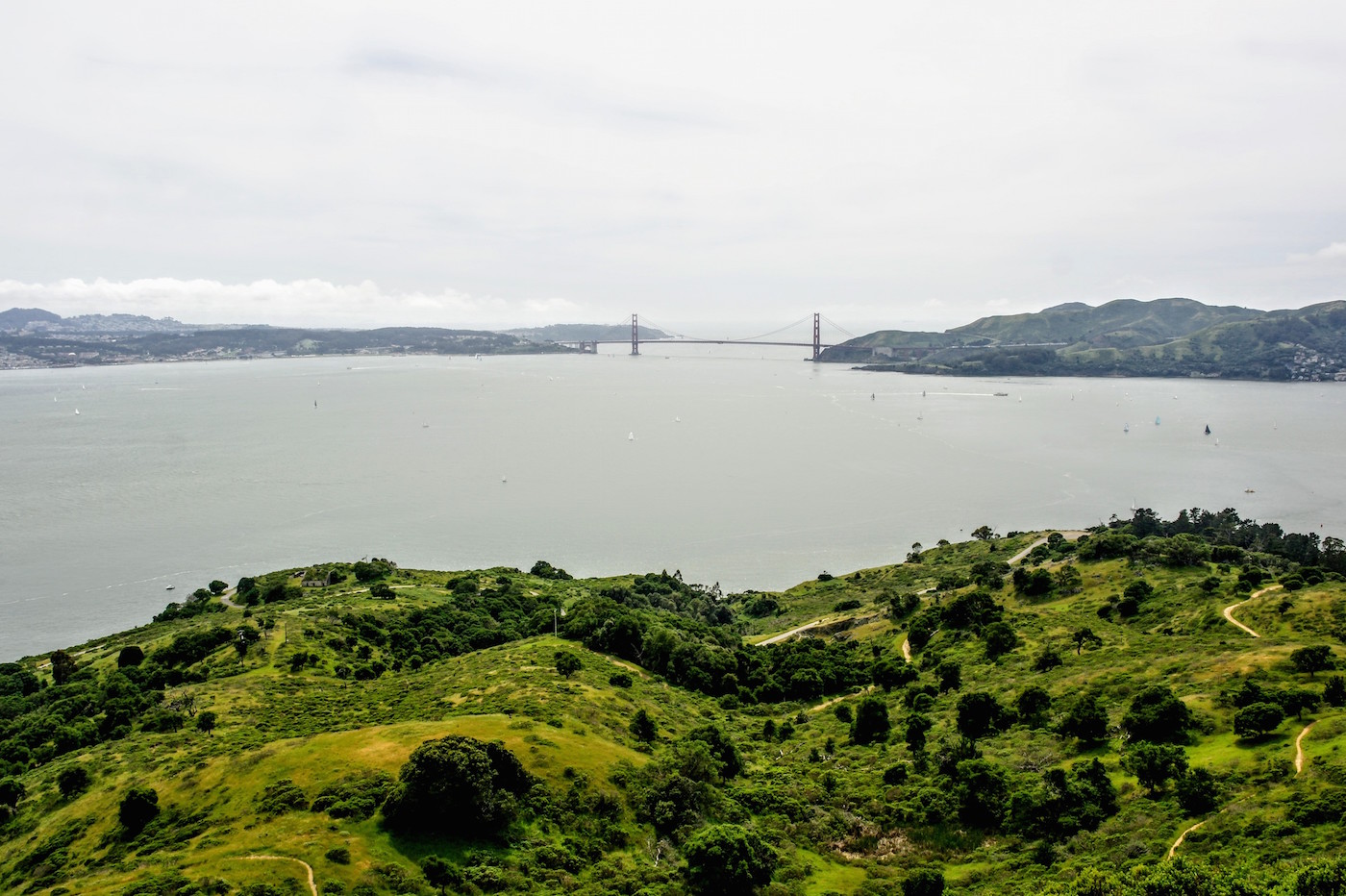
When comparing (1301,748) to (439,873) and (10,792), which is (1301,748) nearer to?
(439,873)

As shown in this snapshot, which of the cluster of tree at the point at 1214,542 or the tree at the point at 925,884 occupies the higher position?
the cluster of tree at the point at 1214,542

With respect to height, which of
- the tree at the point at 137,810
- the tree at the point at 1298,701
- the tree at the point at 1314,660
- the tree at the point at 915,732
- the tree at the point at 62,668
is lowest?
the tree at the point at 62,668

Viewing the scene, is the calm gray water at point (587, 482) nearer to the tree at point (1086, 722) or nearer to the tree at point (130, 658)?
the tree at point (130, 658)

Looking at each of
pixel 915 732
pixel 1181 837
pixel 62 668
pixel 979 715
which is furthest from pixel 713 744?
pixel 62 668

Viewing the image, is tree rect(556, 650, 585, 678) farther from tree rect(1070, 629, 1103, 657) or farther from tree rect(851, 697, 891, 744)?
tree rect(1070, 629, 1103, 657)

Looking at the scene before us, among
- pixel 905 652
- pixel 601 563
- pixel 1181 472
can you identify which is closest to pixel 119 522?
pixel 601 563

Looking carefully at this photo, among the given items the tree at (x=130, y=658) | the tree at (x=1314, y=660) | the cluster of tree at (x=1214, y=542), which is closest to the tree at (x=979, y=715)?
the tree at (x=1314, y=660)
